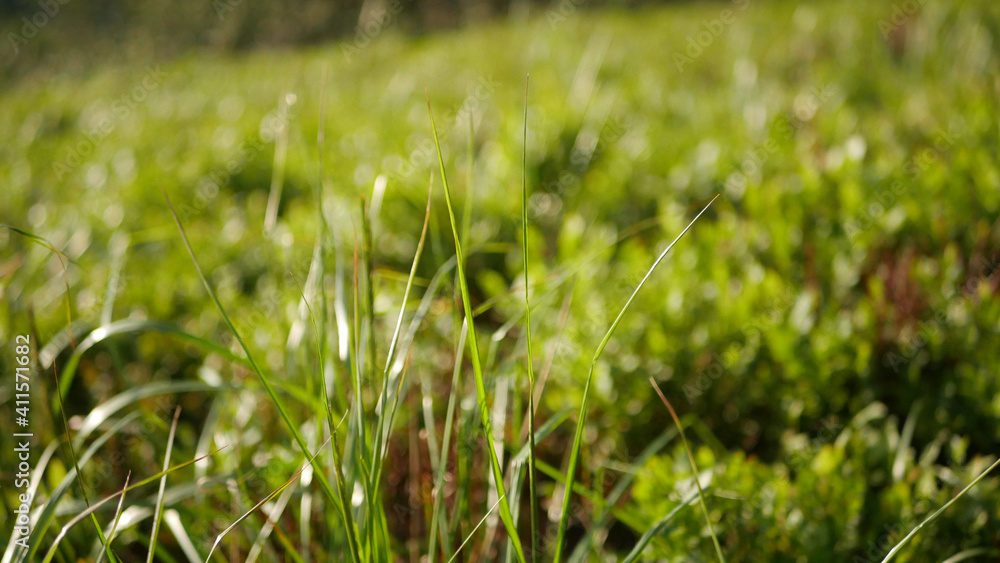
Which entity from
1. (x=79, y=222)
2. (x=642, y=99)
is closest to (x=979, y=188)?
(x=642, y=99)

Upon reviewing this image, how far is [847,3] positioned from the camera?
6.97 m

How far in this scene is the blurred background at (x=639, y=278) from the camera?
5.01 ft

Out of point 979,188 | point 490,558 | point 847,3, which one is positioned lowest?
point 490,558

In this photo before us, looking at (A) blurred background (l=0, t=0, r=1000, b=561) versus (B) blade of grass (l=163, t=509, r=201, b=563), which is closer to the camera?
(B) blade of grass (l=163, t=509, r=201, b=563)

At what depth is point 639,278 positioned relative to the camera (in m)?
2.15

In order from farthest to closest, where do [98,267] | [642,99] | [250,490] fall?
[642,99] → [98,267] → [250,490]

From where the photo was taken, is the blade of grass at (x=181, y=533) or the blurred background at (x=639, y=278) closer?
the blade of grass at (x=181, y=533)

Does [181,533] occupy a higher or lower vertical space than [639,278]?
lower

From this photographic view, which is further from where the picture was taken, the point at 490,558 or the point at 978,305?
the point at 978,305

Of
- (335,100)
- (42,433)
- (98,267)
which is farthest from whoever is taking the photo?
(335,100)

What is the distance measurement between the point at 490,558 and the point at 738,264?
57.4 inches

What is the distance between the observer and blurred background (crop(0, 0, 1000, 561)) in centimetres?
153

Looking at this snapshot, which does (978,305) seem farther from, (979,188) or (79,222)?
(79,222)

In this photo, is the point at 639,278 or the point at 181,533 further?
the point at 639,278
